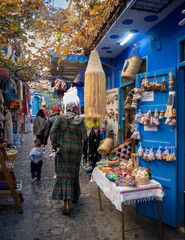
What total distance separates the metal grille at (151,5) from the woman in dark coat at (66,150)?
213 cm

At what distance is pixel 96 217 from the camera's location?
135 inches

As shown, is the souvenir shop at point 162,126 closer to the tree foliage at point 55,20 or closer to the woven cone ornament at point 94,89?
the woven cone ornament at point 94,89

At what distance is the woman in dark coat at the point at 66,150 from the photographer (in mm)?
3605

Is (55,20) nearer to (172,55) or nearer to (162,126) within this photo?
(172,55)

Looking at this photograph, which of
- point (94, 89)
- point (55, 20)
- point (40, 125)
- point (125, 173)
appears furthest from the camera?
point (40, 125)

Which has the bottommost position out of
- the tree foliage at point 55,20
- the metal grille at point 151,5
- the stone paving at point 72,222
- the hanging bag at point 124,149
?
the stone paving at point 72,222

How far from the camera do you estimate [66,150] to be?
3629 mm

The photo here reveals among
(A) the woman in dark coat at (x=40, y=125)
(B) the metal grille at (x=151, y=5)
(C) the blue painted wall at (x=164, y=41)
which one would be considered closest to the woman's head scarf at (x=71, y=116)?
(C) the blue painted wall at (x=164, y=41)

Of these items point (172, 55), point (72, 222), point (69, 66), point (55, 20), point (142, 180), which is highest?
point (55, 20)

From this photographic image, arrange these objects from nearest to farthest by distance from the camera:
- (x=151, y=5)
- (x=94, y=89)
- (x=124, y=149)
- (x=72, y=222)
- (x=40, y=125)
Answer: (x=151, y=5) < (x=72, y=222) < (x=94, y=89) < (x=124, y=149) < (x=40, y=125)

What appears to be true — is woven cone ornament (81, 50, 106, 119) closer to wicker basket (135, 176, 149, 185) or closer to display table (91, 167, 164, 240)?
display table (91, 167, 164, 240)

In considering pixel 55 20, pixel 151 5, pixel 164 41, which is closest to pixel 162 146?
pixel 164 41

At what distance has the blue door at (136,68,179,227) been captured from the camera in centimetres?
310

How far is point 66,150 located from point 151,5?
2.87m
